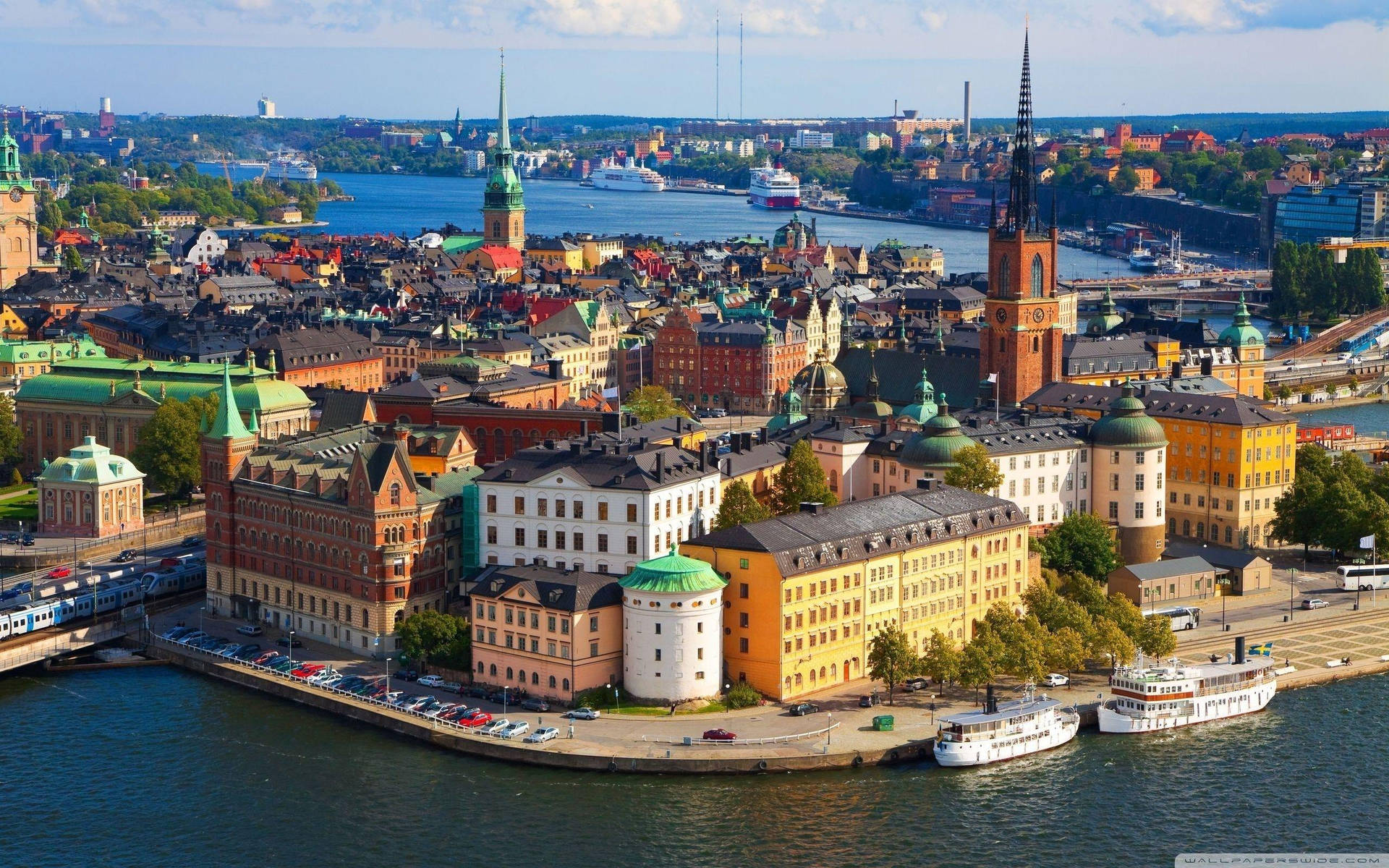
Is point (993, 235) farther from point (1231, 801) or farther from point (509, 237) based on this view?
point (509, 237)

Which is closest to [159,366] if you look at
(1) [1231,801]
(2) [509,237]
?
(1) [1231,801]

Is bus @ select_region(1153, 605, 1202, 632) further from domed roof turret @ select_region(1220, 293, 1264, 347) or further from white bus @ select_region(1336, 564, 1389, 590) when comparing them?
domed roof turret @ select_region(1220, 293, 1264, 347)

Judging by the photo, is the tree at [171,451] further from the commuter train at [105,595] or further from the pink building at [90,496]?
the commuter train at [105,595]

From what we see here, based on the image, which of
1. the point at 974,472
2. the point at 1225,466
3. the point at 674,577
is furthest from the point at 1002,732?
the point at 1225,466

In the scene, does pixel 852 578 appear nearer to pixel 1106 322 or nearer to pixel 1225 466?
pixel 1225 466

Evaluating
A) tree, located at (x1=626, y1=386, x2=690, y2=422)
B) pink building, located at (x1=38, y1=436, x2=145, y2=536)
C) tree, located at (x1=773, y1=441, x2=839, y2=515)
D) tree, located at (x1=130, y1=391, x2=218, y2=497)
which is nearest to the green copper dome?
tree, located at (x1=773, y1=441, x2=839, y2=515)
